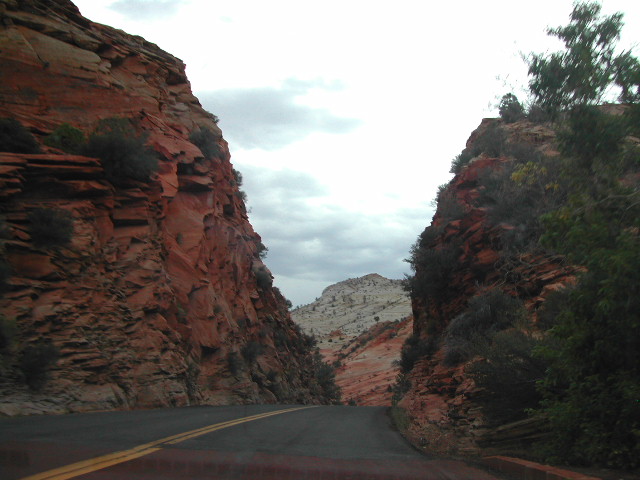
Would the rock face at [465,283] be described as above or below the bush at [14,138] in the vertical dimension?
below

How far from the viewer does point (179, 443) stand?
9070 millimetres

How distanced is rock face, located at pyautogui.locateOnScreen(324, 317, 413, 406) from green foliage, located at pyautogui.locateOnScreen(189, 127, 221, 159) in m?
18.6

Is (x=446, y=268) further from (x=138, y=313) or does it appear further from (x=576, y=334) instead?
(x=576, y=334)

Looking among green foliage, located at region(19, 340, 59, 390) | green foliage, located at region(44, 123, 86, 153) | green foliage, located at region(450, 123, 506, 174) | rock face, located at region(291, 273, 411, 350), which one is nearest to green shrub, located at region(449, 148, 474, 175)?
green foliage, located at region(450, 123, 506, 174)

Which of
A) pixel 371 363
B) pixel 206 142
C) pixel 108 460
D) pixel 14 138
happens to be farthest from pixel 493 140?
pixel 371 363

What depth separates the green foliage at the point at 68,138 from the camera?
72.4 feet

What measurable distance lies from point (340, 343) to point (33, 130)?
6856 cm

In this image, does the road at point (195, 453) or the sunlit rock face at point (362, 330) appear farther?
the sunlit rock face at point (362, 330)

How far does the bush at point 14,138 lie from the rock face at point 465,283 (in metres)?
17.0

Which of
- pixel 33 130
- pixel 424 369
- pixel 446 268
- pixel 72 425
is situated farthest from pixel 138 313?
pixel 446 268

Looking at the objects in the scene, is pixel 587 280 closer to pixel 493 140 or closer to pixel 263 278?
pixel 493 140

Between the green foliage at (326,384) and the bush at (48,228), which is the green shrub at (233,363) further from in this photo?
the green foliage at (326,384)

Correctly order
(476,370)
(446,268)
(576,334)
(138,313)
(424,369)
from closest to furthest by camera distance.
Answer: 1. (576,334)
2. (476,370)
3. (138,313)
4. (424,369)
5. (446,268)

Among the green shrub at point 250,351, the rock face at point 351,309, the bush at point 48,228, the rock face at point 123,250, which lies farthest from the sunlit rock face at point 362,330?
the bush at point 48,228
